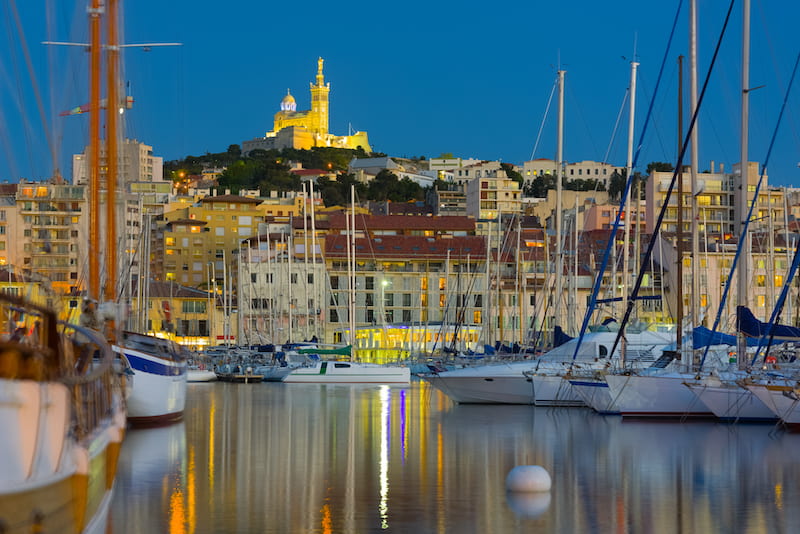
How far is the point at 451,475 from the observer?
72.9 feet

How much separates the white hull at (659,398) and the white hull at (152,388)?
42.9 feet

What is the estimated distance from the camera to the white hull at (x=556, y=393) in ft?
131

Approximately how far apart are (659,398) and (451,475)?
1385 cm

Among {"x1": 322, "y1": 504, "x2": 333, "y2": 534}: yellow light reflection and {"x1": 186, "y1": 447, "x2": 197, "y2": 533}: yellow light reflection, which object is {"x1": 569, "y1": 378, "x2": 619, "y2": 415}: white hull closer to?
{"x1": 186, "y1": 447, "x2": 197, "y2": 533}: yellow light reflection

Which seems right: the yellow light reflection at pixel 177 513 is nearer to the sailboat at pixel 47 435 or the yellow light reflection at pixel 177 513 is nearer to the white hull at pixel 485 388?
the sailboat at pixel 47 435

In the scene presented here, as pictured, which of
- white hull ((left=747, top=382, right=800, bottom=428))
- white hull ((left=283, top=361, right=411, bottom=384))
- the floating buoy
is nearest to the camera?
the floating buoy

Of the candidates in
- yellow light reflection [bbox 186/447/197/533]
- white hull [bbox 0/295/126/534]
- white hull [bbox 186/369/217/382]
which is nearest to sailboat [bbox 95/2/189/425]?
yellow light reflection [bbox 186/447/197/533]

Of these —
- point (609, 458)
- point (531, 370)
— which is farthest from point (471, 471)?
point (531, 370)

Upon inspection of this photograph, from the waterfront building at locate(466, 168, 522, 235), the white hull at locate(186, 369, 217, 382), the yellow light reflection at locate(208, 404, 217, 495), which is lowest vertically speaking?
the white hull at locate(186, 369, 217, 382)

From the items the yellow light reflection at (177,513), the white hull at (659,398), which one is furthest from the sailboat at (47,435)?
the white hull at (659,398)

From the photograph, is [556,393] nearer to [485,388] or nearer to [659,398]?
[485,388]

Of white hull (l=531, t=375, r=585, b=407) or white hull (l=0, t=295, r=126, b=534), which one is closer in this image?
white hull (l=0, t=295, r=126, b=534)

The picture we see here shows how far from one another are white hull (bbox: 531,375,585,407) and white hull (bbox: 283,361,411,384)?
25.8 m

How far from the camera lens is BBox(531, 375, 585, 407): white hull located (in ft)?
131
